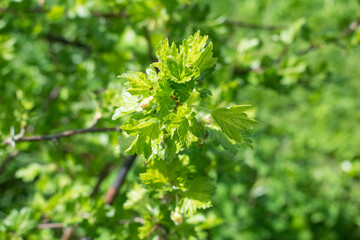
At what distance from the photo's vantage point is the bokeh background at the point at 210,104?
1.10 m

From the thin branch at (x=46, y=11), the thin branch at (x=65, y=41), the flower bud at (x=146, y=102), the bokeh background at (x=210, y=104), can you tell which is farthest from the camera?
the thin branch at (x=65, y=41)

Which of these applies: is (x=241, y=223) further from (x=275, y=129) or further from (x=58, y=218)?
(x=58, y=218)

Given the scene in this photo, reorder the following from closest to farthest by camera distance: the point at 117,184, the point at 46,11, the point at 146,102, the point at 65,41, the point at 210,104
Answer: the point at 146,102 → the point at 210,104 → the point at 117,184 → the point at 46,11 → the point at 65,41

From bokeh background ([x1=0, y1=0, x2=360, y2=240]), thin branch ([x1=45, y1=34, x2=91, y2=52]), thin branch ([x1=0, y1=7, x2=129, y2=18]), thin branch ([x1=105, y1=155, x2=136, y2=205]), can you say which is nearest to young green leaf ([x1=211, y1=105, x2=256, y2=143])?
bokeh background ([x1=0, y1=0, x2=360, y2=240])

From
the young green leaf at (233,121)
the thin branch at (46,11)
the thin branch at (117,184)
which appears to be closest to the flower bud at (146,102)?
the young green leaf at (233,121)

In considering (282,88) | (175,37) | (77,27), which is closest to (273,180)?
(282,88)

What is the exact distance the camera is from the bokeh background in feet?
3.61

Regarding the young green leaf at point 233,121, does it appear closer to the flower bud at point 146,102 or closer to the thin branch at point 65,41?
the flower bud at point 146,102

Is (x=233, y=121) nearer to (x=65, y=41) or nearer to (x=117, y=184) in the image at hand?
(x=117, y=184)

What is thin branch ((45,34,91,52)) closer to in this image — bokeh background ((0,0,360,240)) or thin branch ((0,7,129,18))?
bokeh background ((0,0,360,240))

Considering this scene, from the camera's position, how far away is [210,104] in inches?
40.4

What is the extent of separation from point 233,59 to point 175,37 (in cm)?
28

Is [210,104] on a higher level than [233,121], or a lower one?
lower

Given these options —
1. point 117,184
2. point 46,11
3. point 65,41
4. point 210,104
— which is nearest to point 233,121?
point 210,104
